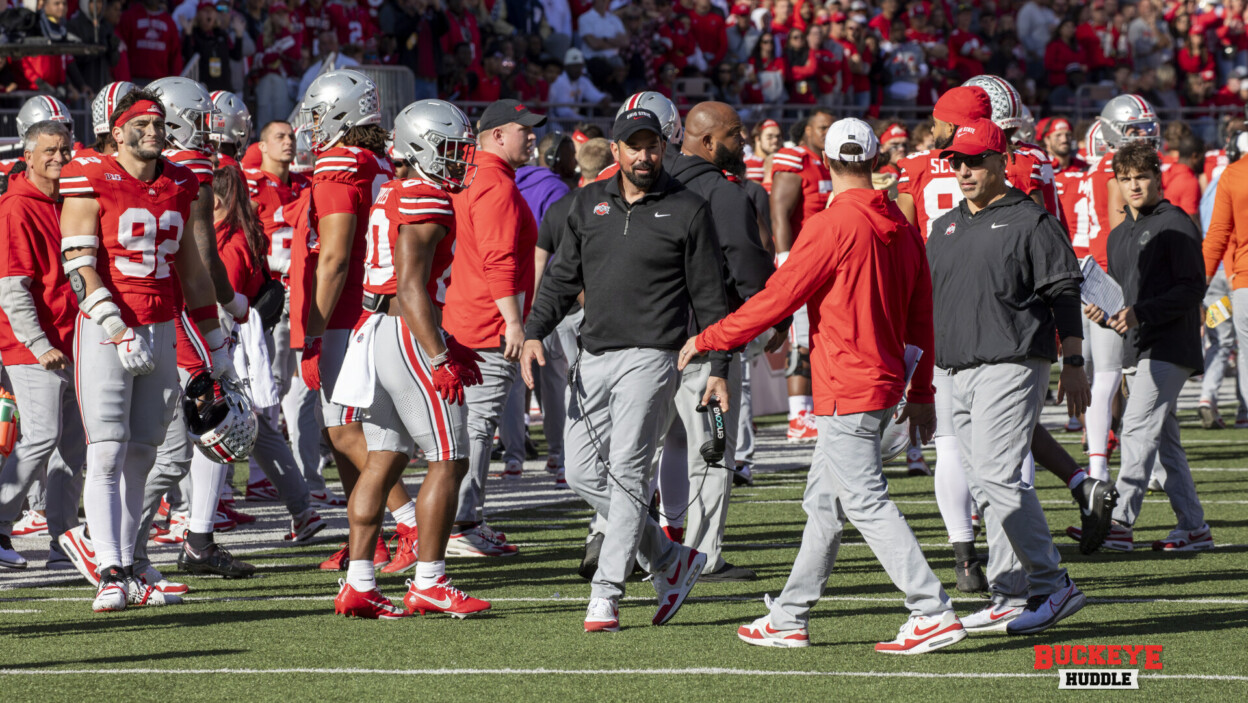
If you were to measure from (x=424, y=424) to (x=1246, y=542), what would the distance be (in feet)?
14.2

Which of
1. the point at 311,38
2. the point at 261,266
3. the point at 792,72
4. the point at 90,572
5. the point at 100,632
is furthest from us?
the point at 792,72

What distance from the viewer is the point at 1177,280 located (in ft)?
26.2

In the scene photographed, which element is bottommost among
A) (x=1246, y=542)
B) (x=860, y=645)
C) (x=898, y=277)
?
(x=1246, y=542)

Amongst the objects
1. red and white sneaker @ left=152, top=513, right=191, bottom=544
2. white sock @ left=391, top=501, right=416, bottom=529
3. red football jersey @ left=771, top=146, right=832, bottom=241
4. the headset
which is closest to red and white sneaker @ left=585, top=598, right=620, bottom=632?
white sock @ left=391, top=501, right=416, bottom=529

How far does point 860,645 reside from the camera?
6012 millimetres

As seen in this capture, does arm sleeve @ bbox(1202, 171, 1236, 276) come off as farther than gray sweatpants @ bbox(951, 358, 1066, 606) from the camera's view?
Yes

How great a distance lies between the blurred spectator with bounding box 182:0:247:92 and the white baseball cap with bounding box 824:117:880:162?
37.1 ft

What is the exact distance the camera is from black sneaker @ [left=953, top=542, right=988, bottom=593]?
709 cm

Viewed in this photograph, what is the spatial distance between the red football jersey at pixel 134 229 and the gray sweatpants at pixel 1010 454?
133 inches

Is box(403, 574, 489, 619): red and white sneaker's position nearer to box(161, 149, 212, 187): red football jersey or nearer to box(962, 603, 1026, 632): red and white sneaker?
box(962, 603, 1026, 632): red and white sneaker

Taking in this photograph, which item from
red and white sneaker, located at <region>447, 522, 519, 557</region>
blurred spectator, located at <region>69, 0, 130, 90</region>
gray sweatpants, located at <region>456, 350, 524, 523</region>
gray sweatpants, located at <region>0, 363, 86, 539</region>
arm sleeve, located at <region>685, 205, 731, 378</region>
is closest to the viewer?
arm sleeve, located at <region>685, 205, 731, 378</region>

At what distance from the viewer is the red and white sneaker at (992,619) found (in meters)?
6.27

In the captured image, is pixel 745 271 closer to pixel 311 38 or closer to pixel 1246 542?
pixel 1246 542

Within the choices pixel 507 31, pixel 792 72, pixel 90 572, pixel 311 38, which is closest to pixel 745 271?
pixel 90 572
